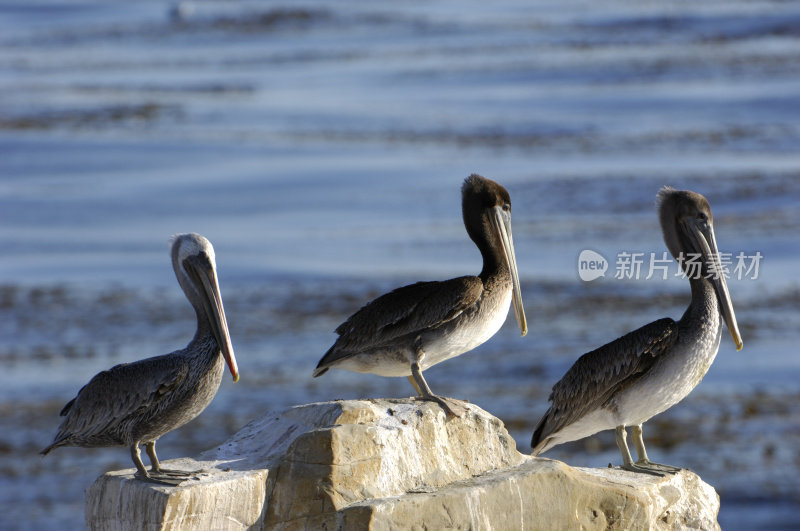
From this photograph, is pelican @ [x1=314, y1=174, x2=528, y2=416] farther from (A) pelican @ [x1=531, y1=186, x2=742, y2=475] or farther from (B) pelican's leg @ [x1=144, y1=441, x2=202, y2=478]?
(B) pelican's leg @ [x1=144, y1=441, x2=202, y2=478]

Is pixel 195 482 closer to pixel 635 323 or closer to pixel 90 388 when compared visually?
pixel 90 388

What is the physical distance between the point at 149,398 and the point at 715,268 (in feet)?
11.1

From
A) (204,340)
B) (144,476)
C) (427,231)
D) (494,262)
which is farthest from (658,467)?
(427,231)

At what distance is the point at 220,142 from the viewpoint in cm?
3012

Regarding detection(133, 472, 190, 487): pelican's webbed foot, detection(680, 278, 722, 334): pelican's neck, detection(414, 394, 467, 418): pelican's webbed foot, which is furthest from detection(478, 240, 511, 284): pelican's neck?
detection(133, 472, 190, 487): pelican's webbed foot

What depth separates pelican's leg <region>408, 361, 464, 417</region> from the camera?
6369 mm

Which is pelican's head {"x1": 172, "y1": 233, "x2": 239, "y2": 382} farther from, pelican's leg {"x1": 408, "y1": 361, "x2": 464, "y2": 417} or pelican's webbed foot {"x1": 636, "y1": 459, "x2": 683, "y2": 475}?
pelican's webbed foot {"x1": 636, "y1": 459, "x2": 683, "y2": 475}

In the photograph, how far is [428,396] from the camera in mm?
6469

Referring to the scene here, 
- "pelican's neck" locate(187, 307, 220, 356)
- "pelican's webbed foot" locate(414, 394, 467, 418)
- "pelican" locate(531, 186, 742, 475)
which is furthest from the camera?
"pelican" locate(531, 186, 742, 475)

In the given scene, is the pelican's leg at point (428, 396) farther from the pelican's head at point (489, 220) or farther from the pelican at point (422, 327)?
the pelican's head at point (489, 220)

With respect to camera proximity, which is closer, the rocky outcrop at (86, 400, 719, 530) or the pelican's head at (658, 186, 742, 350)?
the rocky outcrop at (86, 400, 719, 530)

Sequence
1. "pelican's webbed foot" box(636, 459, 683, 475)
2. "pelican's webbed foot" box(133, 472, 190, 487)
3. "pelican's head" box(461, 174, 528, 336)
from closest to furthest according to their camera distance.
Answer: "pelican's webbed foot" box(133, 472, 190, 487), "pelican's webbed foot" box(636, 459, 683, 475), "pelican's head" box(461, 174, 528, 336)

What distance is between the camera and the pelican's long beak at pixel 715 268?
6969mm

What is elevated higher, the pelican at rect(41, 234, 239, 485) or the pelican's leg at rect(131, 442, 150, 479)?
the pelican at rect(41, 234, 239, 485)
